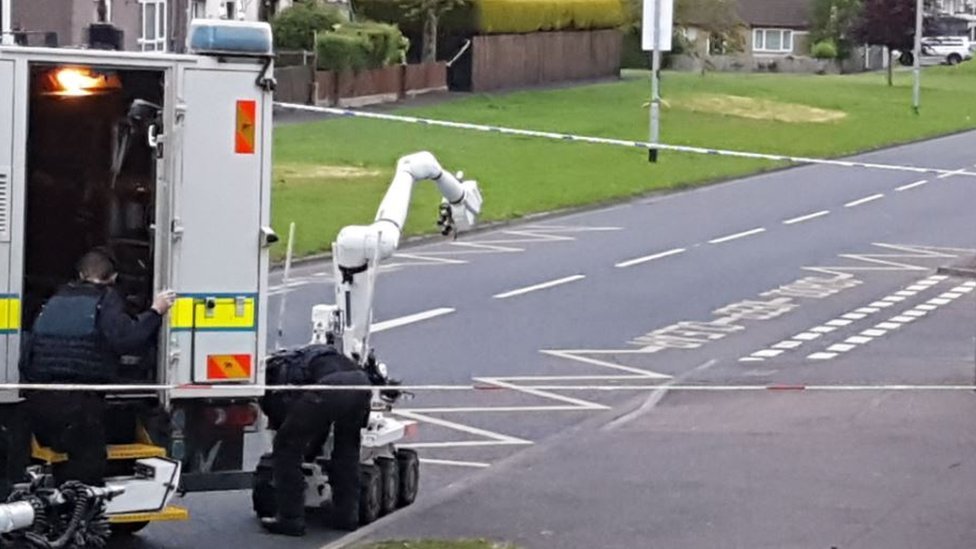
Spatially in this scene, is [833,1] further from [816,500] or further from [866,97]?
[816,500]

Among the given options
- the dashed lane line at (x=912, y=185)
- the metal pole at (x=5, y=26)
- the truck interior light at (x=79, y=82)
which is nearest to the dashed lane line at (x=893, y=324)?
the metal pole at (x=5, y=26)

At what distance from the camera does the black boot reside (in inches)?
463

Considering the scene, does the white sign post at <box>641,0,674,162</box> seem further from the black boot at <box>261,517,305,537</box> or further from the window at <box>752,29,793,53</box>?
the window at <box>752,29,793,53</box>

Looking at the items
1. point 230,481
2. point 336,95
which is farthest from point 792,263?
point 336,95

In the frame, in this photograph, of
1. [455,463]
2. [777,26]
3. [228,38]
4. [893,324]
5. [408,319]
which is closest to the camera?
[228,38]

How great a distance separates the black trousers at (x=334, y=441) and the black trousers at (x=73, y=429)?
51.1 inches

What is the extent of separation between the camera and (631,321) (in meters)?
22.0

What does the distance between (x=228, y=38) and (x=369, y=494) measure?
2.95m

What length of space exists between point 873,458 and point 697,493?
1.77 meters

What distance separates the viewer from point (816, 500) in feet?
41.9

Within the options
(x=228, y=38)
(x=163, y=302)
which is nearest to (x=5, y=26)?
(x=228, y=38)

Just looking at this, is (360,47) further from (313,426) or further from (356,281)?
(313,426)

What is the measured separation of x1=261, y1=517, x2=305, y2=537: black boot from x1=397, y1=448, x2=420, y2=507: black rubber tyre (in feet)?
3.03

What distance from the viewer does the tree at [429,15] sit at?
63.0 m
